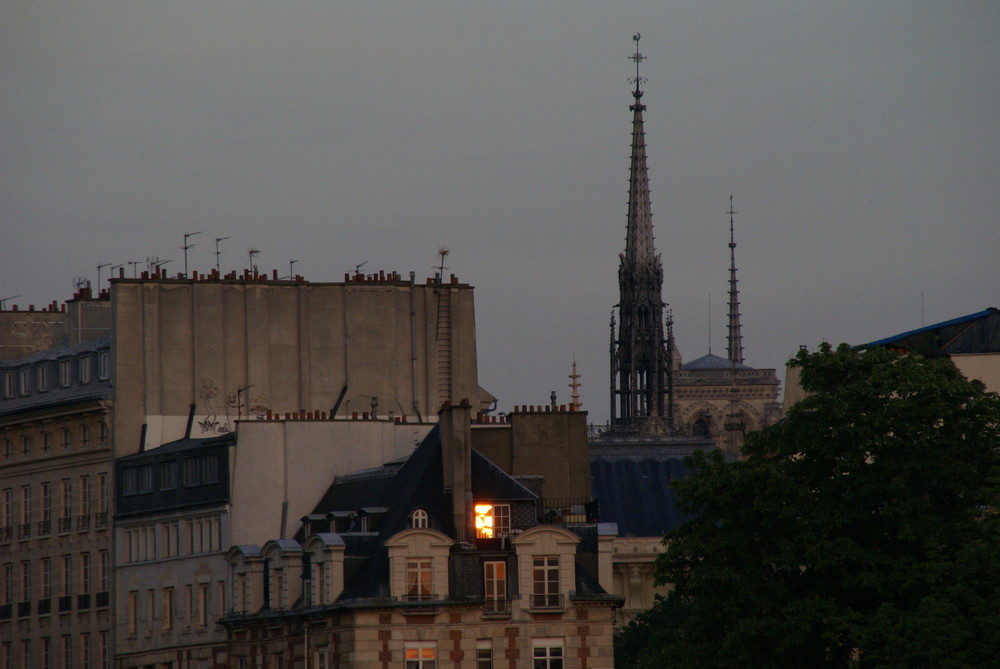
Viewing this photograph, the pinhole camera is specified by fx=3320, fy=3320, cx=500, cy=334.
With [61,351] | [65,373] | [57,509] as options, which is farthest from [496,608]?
[61,351]

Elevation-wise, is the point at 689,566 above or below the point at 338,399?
below

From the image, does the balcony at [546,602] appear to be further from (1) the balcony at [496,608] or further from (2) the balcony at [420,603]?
(2) the balcony at [420,603]

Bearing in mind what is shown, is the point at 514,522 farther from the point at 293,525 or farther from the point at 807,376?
the point at 807,376

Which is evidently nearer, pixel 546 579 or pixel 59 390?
pixel 546 579

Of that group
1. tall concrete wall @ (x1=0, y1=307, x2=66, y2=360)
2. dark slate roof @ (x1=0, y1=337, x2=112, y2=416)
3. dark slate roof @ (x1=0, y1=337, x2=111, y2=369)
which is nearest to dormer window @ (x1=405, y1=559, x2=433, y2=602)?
dark slate roof @ (x1=0, y1=337, x2=112, y2=416)

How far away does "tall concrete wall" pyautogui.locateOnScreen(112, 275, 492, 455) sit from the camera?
118 m

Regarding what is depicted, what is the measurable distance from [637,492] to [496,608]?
2210 inches

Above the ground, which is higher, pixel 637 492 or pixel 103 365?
pixel 103 365

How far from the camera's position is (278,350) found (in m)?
120

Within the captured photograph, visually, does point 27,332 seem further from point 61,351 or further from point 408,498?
point 408,498

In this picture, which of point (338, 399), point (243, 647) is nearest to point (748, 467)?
point (243, 647)

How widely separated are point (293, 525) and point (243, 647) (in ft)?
16.1

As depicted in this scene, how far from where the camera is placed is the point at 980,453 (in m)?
82.1

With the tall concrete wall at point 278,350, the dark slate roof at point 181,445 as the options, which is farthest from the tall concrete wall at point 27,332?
the dark slate roof at point 181,445
